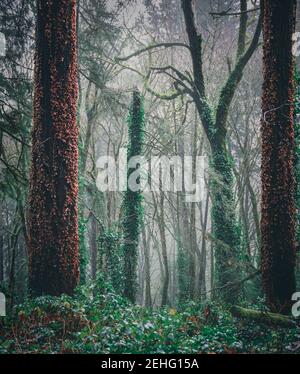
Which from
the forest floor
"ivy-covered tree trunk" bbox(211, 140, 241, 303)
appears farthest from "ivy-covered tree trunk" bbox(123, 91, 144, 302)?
the forest floor

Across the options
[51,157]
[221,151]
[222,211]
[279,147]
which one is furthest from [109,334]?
[221,151]

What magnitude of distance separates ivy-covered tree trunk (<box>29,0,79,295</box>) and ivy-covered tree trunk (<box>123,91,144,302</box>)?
4.76 m

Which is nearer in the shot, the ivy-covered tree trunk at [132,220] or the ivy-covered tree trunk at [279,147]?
the ivy-covered tree trunk at [279,147]

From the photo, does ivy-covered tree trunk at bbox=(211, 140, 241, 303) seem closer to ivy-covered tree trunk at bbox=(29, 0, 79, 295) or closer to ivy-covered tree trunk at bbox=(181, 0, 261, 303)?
ivy-covered tree trunk at bbox=(181, 0, 261, 303)

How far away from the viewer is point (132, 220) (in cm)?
1214

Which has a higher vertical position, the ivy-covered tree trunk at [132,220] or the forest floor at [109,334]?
the ivy-covered tree trunk at [132,220]

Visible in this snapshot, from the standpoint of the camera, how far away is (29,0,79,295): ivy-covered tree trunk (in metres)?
7.26

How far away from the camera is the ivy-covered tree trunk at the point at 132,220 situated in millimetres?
12078

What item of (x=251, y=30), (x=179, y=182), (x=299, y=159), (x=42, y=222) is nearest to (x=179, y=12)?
(x=251, y=30)

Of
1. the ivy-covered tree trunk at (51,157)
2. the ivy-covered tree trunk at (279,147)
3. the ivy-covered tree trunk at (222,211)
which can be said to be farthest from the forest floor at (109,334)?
the ivy-covered tree trunk at (222,211)

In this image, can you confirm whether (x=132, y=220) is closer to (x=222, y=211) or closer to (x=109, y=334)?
(x=222, y=211)

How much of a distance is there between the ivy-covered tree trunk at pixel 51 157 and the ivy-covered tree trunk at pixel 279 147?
4275 millimetres

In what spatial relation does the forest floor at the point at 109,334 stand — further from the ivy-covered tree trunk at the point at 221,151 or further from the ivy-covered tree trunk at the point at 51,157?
the ivy-covered tree trunk at the point at 221,151

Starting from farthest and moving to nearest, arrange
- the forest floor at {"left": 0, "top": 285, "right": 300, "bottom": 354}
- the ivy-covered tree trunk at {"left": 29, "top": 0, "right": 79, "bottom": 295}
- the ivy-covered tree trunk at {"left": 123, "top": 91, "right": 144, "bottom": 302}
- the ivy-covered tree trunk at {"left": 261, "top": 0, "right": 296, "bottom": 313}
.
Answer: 1. the ivy-covered tree trunk at {"left": 123, "top": 91, "right": 144, "bottom": 302}
2. the ivy-covered tree trunk at {"left": 261, "top": 0, "right": 296, "bottom": 313}
3. the ivy-covered tree trunk at {"left": 29, "top": 0, "right": 79, "bottom": 295}
4. the forest floor at {"left": 0, "top": 285, "right": 300, "bottom": 354}
